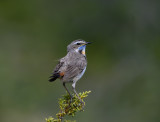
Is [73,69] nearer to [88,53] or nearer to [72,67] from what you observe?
[72,67]

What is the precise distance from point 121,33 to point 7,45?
15.4ft

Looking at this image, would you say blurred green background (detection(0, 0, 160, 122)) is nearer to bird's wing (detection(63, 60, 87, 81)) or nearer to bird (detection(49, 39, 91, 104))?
bird (detection(49, 39, 91, 104))

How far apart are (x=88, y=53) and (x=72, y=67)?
5674 millimetres

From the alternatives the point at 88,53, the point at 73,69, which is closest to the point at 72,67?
the point at 73,69

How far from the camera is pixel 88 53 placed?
12273 mm

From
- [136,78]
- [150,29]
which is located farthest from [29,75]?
[150,29]

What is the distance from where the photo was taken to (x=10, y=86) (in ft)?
34.6

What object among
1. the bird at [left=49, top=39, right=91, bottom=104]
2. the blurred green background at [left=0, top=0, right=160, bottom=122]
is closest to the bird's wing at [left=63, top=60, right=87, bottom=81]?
the bird at [left=49, top=39, right=91, bottom=104]

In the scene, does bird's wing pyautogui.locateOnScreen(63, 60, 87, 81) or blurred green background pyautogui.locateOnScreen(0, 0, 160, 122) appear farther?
blurred green background pyautogui.locateOnScreen(0, 0, 160, 122)

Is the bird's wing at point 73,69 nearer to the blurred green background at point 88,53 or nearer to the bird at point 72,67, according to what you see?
the bird at point 72,67

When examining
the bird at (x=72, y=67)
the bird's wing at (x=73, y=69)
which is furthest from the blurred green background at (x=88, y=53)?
the bird's wing at (x=73, y=69)

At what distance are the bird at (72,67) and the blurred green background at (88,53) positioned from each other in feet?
11.3

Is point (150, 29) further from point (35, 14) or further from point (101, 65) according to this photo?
point (35, 14)

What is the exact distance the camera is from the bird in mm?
6355
